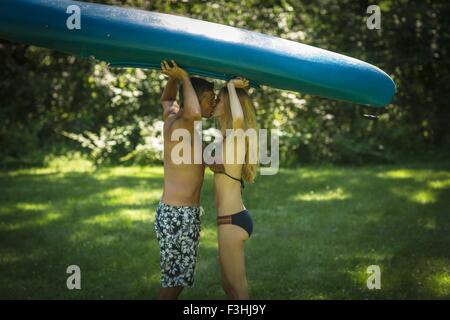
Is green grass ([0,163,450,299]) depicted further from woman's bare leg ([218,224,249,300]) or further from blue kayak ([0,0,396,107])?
blue kayak ([0,0,396,107])

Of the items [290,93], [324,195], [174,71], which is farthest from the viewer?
[290,93]

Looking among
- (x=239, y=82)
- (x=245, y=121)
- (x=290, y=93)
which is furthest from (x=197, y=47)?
(x=290, y=93)

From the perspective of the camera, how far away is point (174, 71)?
15.1 ft

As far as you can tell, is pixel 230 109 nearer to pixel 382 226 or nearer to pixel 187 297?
pixel 187 297

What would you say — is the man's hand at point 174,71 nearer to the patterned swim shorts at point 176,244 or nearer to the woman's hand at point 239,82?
the woman's hand at point 239,82

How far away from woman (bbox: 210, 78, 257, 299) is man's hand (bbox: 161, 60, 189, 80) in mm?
300

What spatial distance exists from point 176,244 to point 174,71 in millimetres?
1184

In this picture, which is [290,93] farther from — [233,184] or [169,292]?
[169,292]

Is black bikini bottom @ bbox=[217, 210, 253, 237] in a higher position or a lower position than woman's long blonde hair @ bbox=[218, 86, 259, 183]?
lower

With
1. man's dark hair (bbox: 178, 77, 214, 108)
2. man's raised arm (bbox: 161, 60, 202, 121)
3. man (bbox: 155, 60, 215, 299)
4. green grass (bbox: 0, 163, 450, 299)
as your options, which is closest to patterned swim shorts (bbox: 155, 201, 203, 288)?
man (bbox: 155, 60, 215, 299)

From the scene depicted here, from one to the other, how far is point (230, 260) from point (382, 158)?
23.0 feet

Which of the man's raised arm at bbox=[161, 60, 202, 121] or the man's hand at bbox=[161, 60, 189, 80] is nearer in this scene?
the man's raised arm at bbox=[161, 60, 202, 121]

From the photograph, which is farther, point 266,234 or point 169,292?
point 266,234

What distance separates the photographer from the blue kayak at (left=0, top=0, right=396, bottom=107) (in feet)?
14.9
